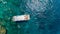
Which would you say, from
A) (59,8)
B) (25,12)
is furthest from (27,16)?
(59,8)

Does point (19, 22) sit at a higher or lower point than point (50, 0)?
lower

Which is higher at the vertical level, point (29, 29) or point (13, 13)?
point (13, 13)

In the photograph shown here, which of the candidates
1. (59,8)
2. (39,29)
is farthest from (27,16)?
(59,8)

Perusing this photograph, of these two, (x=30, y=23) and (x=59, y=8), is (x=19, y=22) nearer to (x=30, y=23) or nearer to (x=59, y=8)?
(x=30, y=23)

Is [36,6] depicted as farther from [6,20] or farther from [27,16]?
[6,20]

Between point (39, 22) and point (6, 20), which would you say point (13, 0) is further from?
point (39, 22)
